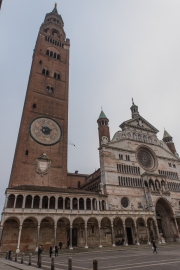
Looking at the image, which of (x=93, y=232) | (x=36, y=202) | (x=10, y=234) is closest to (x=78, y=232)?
(x=93, y=232)

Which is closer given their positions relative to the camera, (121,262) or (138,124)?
(121,262)

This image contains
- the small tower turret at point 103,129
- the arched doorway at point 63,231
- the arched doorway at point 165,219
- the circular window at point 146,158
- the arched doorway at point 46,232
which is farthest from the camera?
the circular window at point 146,158

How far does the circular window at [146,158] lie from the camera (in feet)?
131

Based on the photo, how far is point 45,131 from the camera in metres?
34.6

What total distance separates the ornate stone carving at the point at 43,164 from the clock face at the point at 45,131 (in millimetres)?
2970

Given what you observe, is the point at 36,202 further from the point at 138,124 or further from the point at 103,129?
the point at 138,124

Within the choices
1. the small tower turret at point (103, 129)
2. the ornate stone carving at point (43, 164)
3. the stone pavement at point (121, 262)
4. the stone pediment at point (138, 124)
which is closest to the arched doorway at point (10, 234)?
the stone pavement at point (121, 262)

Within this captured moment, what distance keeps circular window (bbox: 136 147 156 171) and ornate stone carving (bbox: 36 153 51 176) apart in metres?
19.2

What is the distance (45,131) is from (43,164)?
6509mm

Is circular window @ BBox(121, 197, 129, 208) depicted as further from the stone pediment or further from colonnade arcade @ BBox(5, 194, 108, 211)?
the stone pediment

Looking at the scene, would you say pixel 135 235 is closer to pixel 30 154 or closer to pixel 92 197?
pixel 92 197

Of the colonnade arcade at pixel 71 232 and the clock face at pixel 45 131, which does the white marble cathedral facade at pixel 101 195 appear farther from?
the clock face at pixel 45 131

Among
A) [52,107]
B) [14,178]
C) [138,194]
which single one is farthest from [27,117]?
[138,194]

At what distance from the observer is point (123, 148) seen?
38.5m
